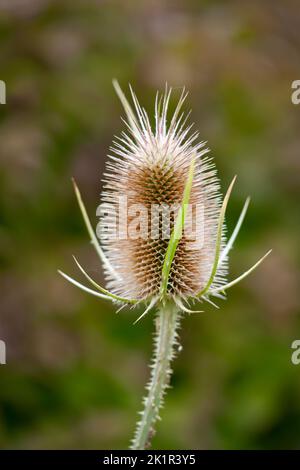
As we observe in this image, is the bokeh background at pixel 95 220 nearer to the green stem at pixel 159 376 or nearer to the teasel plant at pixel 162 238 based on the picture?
the teasel plant at pixel 162 238

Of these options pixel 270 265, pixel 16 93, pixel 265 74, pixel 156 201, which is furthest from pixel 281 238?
pixel 156 201

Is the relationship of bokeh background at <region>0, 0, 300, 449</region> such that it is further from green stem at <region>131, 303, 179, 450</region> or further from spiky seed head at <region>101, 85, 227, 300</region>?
green stem at <region>131, 303, 179, 450</region>

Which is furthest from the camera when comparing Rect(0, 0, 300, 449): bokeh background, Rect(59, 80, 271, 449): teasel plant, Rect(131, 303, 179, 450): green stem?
Rect(0, 0, 300, 449): bokeh background

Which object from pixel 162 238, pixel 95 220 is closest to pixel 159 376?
pixel 162 238

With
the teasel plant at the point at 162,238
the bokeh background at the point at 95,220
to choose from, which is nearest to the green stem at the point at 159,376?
the teasel plant at the point at 162,238

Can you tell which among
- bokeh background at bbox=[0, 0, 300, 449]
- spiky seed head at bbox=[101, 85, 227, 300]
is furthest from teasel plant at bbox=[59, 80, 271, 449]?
bokeh background at bbox=[0, 0, 300, 449]
